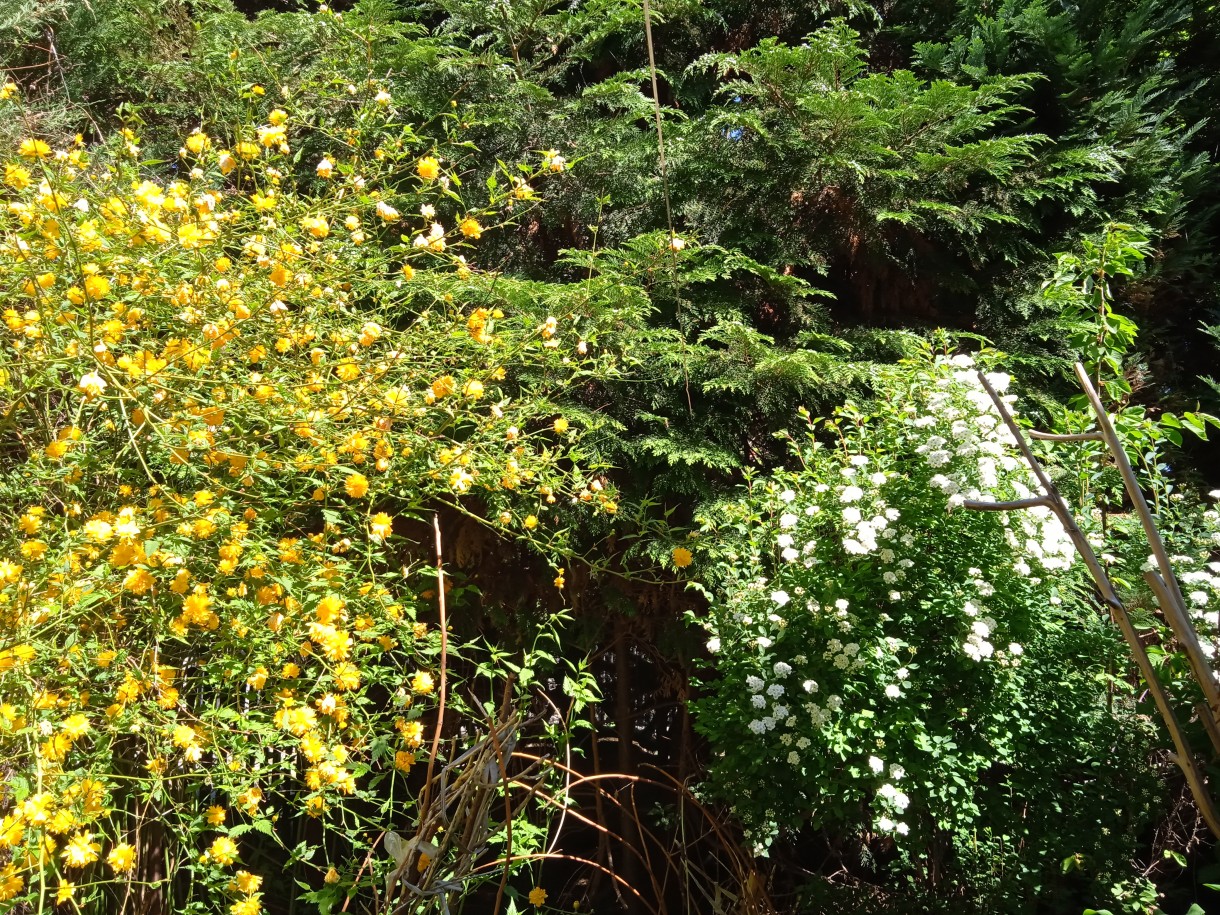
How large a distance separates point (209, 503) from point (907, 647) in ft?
4.56

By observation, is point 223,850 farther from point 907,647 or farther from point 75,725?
point 907,647

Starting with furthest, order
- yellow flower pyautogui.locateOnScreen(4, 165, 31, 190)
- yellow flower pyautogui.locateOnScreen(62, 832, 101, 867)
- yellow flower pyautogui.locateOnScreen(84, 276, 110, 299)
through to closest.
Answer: yellow flower pyautogui.locateOnScreen(4, 165, 31, 190)
yellow flower pyautogui.locateOnScreen(84, 276, 110, 299)
yellow flower pyautogui.locateOnScreen(62, 832, 101, 867)

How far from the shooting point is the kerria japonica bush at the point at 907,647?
5.23ft

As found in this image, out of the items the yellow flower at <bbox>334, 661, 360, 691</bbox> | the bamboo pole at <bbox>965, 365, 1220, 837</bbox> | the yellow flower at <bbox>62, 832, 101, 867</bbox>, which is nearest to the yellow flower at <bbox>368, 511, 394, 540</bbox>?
the yellow flower at <bbox>334, 661, 360, 691</bbox>

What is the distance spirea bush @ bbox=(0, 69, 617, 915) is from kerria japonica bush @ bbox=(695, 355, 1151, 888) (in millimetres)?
521

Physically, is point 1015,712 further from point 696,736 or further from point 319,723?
point 319,723

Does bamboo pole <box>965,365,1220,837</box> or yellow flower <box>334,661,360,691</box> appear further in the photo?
yellow flower <box>334,661,360,691</box>

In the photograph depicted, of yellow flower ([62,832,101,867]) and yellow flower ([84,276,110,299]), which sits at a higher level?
yellow flower ([84,276,110,299])

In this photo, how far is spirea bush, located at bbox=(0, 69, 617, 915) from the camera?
137 cm

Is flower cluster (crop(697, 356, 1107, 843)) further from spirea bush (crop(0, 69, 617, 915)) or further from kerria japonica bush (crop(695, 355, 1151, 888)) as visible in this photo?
spirea bush (crop(0, 69, 617, 915))

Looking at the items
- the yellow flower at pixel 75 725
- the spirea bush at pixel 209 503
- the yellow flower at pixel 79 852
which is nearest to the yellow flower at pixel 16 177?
the spirea bush at pixel 209 503

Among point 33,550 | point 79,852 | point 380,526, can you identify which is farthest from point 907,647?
point 33,550

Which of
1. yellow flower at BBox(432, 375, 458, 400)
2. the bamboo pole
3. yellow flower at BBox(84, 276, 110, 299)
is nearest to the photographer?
the bamboo pole

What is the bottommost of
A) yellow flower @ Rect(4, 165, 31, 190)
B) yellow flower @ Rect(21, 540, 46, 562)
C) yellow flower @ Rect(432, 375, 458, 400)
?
yellow flower @ Rect(21, 540, 46, 562)
